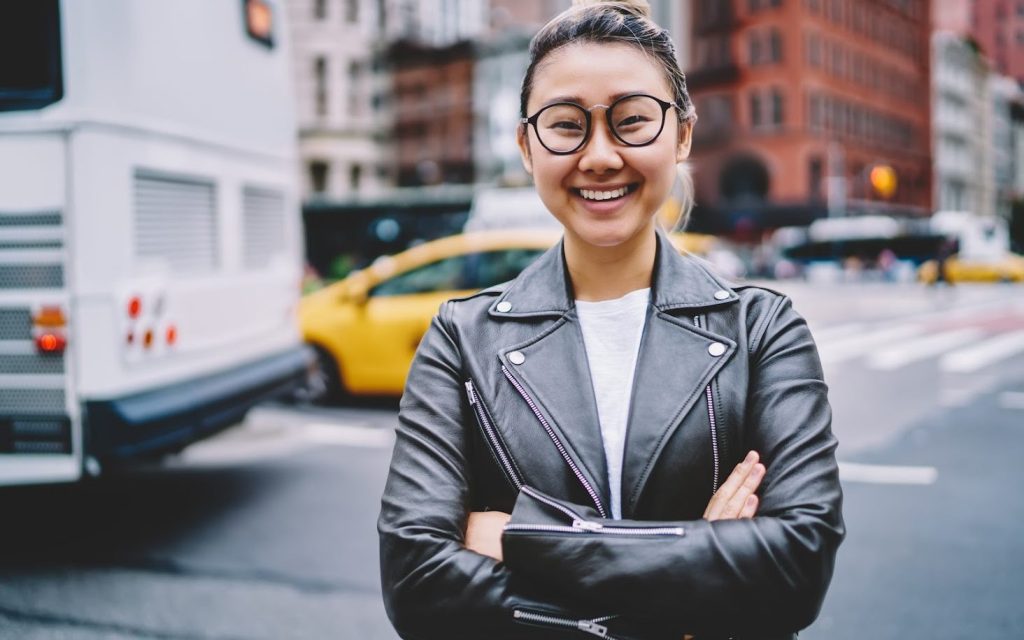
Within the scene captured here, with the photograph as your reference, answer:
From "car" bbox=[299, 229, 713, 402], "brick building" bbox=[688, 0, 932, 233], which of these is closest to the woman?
"car" bbox=[299, 229, 713, 402]

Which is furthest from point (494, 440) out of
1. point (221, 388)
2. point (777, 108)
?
point (777, 108)

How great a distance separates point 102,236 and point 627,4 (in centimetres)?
362

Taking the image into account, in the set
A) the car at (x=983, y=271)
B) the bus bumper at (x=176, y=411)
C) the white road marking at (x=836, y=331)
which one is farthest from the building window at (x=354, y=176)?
the bus bumper at (x=176, y=411)

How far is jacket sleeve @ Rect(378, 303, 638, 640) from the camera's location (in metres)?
1.67

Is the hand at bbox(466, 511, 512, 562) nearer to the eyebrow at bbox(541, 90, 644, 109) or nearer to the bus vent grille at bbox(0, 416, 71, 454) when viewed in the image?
the eyebrow at bbox(541, 90, 644, 109)

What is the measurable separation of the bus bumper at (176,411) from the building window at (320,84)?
36.2 meters

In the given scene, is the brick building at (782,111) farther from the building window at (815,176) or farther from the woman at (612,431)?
the woman at (612,431)

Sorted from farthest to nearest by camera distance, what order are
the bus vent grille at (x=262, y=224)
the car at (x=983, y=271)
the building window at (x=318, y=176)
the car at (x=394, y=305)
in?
the building window at (x=318, y=176), the car at (x=983, y=271), the car at (x=394, y=305), the bus vent grille at (x=262, y=224)

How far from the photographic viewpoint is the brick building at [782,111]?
51656mm

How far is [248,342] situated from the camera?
247 inches

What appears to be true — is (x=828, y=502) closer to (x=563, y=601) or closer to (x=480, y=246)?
(x=563, y=601)

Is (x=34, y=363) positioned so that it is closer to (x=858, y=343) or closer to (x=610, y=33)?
(x=610, y=33)

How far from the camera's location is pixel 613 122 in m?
1.73

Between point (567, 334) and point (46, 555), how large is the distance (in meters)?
4.39
